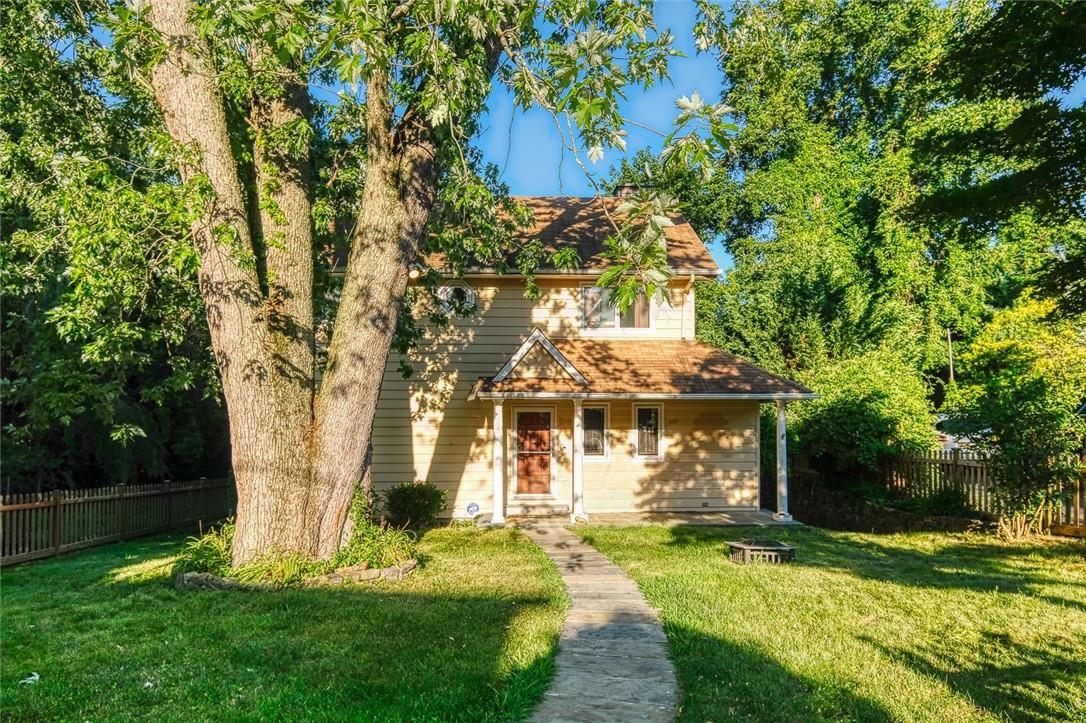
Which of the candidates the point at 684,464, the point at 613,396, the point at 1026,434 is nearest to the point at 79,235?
the point at 613,396

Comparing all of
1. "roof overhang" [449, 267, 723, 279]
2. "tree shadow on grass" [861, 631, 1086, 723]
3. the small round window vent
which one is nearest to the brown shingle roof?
"roof overhang" [449, 267, 723, 279]

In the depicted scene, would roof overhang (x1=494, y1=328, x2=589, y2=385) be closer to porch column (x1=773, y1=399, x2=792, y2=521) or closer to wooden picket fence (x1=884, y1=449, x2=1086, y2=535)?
porch column (x1=773, y1=399, x2=792, y2=521)

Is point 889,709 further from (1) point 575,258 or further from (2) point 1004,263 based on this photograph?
(2) point 1004,263

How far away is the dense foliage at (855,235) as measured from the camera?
56.3 ft

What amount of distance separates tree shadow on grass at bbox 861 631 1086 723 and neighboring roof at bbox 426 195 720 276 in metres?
9.62

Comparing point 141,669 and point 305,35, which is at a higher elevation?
point 305,35

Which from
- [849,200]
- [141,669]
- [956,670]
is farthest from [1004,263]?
[141,669]

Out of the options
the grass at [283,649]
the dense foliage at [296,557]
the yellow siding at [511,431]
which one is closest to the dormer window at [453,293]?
the yellow siding at [511,431]

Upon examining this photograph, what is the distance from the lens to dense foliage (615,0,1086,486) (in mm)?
17156

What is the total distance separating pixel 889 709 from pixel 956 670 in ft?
3.97

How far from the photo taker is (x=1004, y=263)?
25297 millimetres

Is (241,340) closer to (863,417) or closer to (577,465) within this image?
(577,465)

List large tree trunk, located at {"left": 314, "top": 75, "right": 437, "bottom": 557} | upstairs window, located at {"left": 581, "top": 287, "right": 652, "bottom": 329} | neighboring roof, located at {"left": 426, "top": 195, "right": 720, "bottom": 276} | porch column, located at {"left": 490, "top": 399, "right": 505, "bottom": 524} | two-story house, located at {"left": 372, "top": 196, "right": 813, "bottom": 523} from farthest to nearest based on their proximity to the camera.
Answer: upstairs window, located at {"left": 581, "top": 287, "right": 652, "bottom": 329}
neighboring roof, located at {"left": 426, "top": 195, "right": 720, "bottom": 276}
two-story house, located at {"left": 372, "top": 196, "right": 813, "bottom": 523}
porch column, located at {"left": 490, "top": 399, "right": 505, "bottom": 524}
large tree trunk, located at {"left": 314, "top": 75, "right": 437, "bottom": 557}

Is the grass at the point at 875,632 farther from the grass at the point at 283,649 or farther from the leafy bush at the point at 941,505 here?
the leafy bush at the point at 941,505
